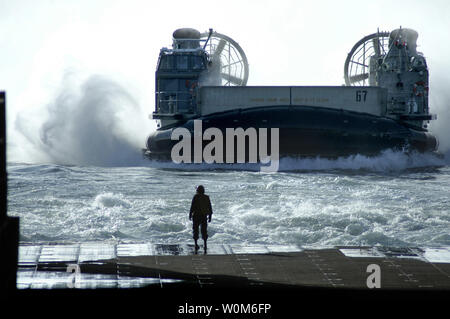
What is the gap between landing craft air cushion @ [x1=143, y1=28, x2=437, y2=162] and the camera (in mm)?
31156

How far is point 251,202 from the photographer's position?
2030 centimetres

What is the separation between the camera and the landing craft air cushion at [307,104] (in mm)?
31156

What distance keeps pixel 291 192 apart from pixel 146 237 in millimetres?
8585

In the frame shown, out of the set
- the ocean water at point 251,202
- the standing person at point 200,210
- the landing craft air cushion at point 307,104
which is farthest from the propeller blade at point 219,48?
the standing person at point 200,210

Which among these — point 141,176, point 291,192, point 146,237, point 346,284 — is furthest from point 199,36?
point 346,284

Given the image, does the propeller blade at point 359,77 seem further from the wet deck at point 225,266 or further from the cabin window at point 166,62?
the wet deck at point 225,266

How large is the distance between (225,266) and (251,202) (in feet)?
33.9

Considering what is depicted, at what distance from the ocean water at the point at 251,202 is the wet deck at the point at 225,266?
Result: 1214mm

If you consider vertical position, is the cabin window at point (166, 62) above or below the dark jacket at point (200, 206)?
above

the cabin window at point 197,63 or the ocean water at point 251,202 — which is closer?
the ocean water at point 251,202

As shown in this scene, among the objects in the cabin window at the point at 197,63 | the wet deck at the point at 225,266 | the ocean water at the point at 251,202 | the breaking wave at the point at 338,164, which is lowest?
the ocean water at the point at 251,202

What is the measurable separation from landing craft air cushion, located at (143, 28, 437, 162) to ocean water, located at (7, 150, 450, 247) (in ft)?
2.38

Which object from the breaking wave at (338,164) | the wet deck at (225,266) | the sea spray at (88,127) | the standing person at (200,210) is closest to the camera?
the wet deck at (225,266)
